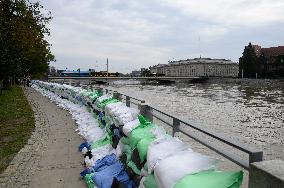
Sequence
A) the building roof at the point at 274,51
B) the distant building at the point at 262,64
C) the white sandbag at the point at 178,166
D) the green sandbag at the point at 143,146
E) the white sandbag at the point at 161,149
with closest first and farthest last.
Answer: the white sandbag at the point at 178,166 → the white sandbag at the point at 161,149 → the green sandbag at the point at 143,146 → the distant building at the point at 262,64 → the building roof at the point at 274,51

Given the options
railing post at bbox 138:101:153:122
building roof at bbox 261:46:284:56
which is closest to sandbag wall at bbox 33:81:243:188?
railing post at bbox 138:101:153:122

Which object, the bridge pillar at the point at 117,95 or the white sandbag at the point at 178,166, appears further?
the bridge pillar at the point at 117,95

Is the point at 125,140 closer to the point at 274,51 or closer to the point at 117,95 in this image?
the point at 117,95

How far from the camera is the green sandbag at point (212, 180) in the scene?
2826mm

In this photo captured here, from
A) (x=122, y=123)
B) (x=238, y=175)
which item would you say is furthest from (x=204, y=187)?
(x=122, y=123)

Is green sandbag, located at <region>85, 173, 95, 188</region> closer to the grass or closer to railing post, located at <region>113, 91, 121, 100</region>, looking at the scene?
the grass

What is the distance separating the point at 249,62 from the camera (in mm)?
109938

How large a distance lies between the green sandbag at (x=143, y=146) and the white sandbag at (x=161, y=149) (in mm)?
213

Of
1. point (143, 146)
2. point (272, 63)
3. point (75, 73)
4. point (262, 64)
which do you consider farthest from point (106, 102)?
point (75, 73)

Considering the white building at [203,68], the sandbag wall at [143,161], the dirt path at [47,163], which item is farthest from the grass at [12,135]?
the white building at [203,68]

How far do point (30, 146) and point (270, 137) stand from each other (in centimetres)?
1307

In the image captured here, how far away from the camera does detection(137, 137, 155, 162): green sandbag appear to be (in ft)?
13.9

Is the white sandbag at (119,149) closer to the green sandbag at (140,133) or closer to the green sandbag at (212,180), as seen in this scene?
the green sandbag at (140,133)

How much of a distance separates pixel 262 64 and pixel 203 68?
1861 inches
